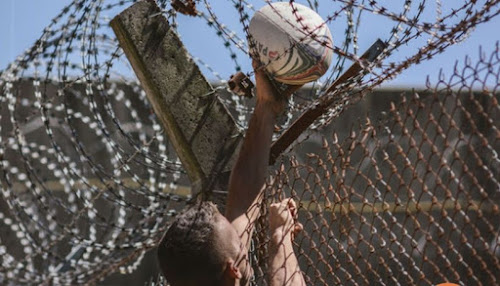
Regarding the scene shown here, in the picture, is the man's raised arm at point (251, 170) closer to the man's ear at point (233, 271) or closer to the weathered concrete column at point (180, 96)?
the man's ear at point (233, 271)

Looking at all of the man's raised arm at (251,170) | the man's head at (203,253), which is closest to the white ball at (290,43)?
the man's raised arm at (251,170)

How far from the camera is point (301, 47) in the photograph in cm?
385

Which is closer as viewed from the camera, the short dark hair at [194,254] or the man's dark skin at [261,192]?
the short dark hair at [194,254]

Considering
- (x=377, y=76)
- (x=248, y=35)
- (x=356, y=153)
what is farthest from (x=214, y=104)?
(x=356, y=153)

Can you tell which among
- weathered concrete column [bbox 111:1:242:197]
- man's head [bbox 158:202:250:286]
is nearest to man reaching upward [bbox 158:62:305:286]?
man's head [bbox 158:202:250:286]

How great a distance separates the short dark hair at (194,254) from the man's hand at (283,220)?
18.5 inches

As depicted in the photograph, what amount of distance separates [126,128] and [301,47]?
4807 mm

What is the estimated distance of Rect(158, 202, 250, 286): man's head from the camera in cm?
303

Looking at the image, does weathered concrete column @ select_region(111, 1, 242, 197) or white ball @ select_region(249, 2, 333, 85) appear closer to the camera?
white ball @ select_region(249, 2, 333, 85)

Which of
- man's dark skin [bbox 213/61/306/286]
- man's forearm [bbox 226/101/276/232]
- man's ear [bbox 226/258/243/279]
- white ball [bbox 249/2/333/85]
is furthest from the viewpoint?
white ball [bbox 249/2/333/85]

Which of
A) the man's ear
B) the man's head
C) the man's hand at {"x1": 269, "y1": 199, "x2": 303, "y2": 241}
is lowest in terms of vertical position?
the man's ear

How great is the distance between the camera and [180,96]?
14.5 feet

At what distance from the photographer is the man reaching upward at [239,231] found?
120 inches

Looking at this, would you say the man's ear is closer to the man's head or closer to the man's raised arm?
the man's head
